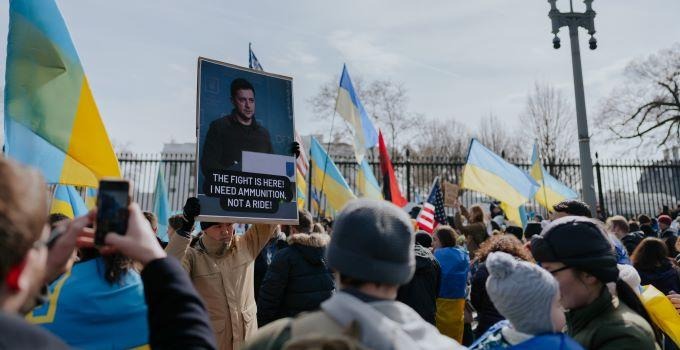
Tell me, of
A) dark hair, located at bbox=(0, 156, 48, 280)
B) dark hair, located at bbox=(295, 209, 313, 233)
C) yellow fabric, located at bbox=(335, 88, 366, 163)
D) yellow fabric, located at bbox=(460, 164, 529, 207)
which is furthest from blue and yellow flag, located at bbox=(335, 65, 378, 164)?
dark hair, located at bbox=(0, 156, 48, 280)

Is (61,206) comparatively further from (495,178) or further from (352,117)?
(495,178)

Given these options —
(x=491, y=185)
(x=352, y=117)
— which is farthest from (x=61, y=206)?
(x=491, y=185)

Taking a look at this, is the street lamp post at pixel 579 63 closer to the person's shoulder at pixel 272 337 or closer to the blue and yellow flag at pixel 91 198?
the blue and yellow flag at pixel 91 198

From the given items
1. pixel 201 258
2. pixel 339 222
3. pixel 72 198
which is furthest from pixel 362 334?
pixel 72 198

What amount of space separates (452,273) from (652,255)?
206cm

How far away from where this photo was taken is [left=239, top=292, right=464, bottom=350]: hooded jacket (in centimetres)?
142

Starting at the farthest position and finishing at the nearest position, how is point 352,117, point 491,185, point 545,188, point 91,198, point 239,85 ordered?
1. point 545,188
2. point 491,185
3. point 352,117
4. point 91,198
5. point 239,85

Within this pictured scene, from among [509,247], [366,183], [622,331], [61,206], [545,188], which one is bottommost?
[622,331]

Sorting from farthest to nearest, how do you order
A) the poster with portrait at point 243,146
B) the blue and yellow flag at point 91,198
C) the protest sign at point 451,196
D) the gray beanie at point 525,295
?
the protest sign at point 451,196 → the blue and yellow flag at point 91,198 → the poster with portrait at point 243,146 → the gray beanie at point 525,295

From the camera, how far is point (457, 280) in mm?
6168

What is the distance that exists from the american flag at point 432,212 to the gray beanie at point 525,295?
6479mm

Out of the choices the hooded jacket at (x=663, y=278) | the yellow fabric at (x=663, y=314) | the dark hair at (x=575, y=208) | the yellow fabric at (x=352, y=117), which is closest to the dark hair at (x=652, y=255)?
the hooded jacket at (x=663, y=278)

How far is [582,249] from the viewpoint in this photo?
2.57 metres

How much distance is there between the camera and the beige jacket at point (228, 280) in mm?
4113
